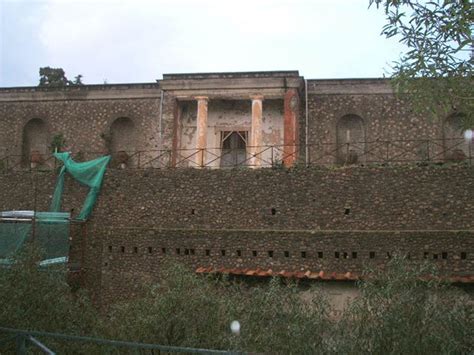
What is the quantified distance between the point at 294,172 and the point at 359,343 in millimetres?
9094

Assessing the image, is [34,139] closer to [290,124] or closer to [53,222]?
[53,222]

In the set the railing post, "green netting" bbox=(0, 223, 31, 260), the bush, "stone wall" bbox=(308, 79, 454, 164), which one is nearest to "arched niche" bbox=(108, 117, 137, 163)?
"stone wall" bbox=(308, 79, 454, 164)

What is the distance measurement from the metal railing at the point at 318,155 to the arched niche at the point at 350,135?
0.14 ft

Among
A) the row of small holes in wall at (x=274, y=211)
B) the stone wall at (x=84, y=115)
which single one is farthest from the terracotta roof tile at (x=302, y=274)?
the stone wall at (x=84, y=115)

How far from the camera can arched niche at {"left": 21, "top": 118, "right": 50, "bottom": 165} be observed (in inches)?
1055

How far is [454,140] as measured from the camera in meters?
22.8

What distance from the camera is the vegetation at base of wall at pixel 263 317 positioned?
27.5ft

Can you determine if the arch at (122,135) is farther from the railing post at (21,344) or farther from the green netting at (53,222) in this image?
the railing post at (21,344)

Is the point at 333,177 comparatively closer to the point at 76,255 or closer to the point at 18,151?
the point at 76,255

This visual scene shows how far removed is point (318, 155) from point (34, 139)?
13591mm

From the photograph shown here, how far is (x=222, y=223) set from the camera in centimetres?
1714

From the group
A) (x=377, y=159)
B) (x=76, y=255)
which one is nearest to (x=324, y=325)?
(x=76, y=255)

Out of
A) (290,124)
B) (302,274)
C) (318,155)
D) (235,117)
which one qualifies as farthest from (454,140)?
(302,274)

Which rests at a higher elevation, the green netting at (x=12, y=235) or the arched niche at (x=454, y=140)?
the arched niche at (x=454, y=140)
